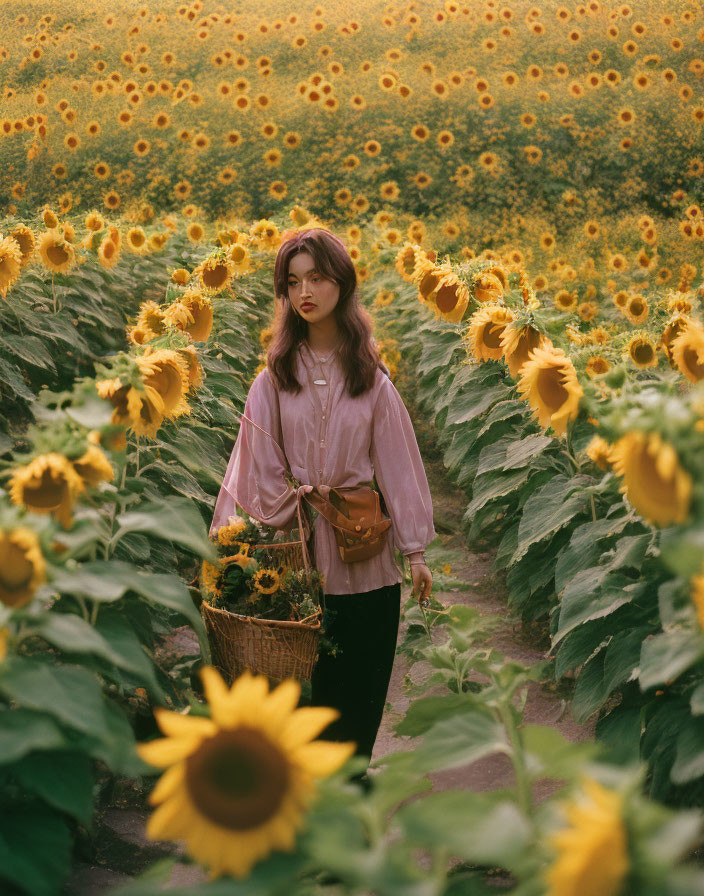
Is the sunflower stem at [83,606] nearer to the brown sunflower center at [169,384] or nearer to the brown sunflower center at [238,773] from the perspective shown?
the brown sunflower center at [238,773]

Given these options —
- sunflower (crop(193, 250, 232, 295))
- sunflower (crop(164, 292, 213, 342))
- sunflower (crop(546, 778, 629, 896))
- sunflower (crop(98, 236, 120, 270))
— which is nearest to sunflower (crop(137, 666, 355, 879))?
sunflower (crop(546, 778, 629, 896))

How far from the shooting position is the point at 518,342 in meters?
3.35

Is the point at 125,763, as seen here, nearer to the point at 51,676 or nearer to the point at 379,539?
the point at 51,676

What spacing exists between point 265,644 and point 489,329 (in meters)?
1.95

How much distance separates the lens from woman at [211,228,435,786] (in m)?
2.83

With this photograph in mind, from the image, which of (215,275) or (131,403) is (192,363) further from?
(215,275)

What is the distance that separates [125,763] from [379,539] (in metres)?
1.53

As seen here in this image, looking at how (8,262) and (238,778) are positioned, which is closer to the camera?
(238,778)

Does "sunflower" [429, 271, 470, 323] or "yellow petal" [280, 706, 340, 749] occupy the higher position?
"sunflower" [429, 271, 470, 323]

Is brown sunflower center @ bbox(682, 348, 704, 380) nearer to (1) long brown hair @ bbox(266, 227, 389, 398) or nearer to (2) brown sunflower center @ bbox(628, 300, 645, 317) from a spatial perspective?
(1) long brown hair @ bbox(266, 227, 389, 398)

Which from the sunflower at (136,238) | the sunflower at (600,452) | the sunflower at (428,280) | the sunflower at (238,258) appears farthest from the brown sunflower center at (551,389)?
the sunflower at (136,238)

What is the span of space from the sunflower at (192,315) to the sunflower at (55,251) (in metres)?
1.28

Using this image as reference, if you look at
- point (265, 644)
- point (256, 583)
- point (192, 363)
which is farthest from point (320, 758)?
point (192, 363)

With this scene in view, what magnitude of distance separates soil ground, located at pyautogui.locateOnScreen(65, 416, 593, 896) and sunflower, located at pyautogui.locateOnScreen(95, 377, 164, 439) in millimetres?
976
